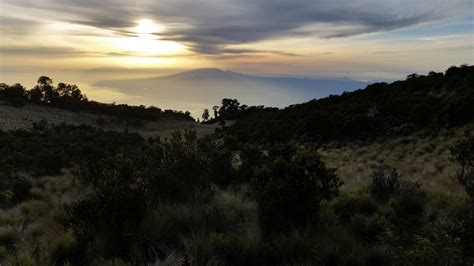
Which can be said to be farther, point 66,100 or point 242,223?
point 66,100

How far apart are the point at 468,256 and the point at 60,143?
35132 millimetres

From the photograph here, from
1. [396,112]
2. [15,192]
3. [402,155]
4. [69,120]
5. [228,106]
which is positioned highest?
[228,106]

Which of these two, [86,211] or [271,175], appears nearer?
[86,211]

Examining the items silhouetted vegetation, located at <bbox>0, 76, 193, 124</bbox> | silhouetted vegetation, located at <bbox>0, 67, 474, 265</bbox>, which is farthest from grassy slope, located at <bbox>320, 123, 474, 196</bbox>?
silhouetted vegetation, located at <bbox>0, 76, 193, 124</bbox>

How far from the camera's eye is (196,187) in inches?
338

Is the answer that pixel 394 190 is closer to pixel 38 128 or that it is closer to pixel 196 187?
pixel 196 187

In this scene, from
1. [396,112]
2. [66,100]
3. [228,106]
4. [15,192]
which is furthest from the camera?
[228,106]

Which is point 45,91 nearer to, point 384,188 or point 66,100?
point 66,100

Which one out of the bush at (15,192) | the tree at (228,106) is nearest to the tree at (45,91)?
the tree at (228,106)

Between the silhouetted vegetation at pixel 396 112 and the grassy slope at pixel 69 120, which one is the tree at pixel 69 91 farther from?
the silhouetted vegetation at pixel 396 112

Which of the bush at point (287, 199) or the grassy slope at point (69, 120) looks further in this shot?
the grassy slope at point (69, 120)

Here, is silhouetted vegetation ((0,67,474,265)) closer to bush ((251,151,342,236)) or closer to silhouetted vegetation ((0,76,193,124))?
bush ((251,151,342,236))

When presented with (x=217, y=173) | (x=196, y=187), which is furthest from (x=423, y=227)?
(x=217, y=173)

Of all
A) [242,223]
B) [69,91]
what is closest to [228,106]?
[69,91]
